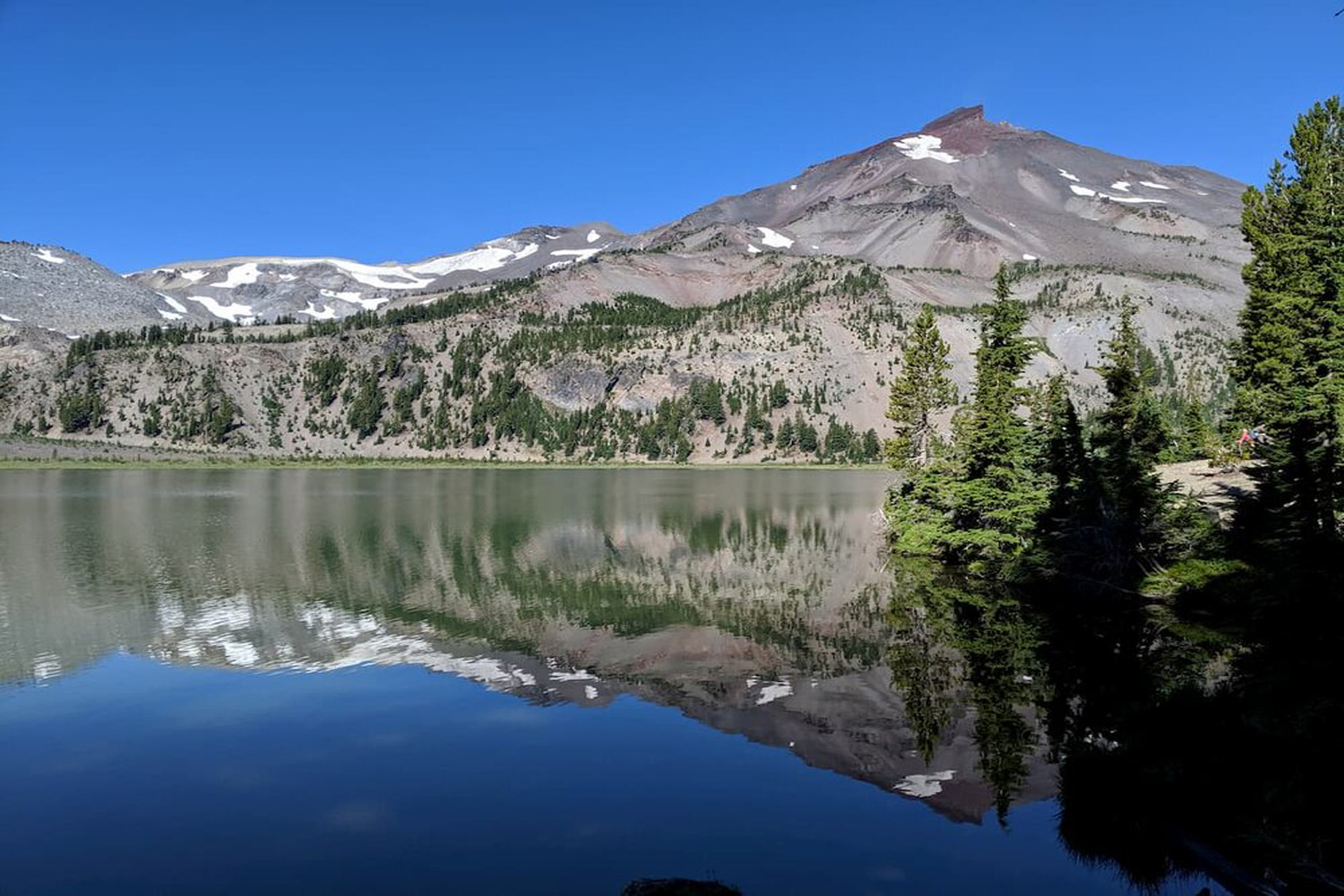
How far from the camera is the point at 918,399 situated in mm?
59781

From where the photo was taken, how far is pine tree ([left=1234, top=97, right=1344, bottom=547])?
1165 inches

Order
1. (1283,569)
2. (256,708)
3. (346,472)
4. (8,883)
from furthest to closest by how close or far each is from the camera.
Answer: (346,472) < (256,708) < (1283,569) < (8,883)

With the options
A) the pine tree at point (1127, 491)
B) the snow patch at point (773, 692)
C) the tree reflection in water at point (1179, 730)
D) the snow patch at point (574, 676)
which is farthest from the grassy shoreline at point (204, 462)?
the snow patch at point (574, 676)

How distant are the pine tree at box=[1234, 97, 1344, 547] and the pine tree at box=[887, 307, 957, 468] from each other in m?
17.1

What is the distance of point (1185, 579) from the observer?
34.4 meters

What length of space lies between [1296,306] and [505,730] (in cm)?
4205

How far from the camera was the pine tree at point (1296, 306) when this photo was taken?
97.1 feet

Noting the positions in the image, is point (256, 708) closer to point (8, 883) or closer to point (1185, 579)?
point (8, 883)

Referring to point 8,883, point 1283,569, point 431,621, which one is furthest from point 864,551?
point 8,883

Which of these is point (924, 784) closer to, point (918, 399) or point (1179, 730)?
point (1179, 730)

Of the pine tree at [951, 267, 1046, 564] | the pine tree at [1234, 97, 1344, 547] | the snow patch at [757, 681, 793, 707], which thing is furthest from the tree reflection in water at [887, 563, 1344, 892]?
the pine tree at [951, 267, 1046, 564]

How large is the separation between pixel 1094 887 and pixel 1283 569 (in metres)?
8.44

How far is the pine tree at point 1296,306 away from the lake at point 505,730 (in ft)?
33.3

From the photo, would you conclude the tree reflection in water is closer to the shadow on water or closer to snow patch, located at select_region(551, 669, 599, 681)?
the shadow on water
